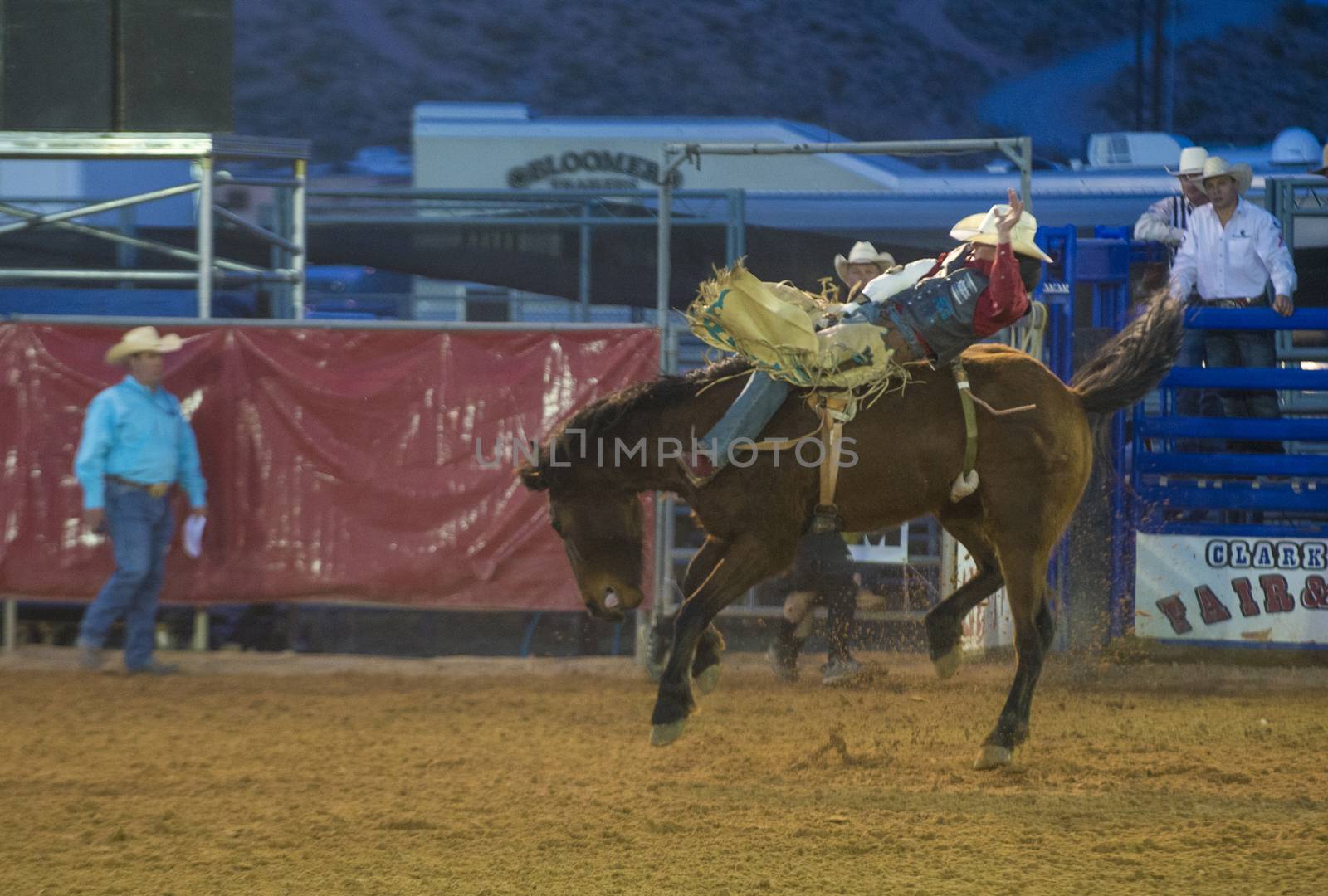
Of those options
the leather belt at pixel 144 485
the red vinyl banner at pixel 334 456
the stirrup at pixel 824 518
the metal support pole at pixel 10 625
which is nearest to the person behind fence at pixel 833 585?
the red vinyl banner at pixel 334 456

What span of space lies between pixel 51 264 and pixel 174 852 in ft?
32.5

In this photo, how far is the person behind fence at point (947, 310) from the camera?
565 centimetres

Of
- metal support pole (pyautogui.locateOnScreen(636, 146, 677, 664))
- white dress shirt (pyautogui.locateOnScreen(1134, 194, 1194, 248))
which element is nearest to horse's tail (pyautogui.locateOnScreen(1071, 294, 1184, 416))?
white dress shirt (pyautogui.locateOnScreen(1134, 194, 1194, 248))

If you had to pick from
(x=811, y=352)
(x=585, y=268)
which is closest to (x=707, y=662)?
(x=811, y=352)

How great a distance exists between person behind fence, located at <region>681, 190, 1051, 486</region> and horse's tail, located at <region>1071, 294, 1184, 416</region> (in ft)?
1.96

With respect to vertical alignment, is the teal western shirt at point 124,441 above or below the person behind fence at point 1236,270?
below

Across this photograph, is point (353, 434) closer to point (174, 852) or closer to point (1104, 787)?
point (174, 852)

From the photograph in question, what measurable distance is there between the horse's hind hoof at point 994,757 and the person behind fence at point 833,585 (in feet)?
6.83

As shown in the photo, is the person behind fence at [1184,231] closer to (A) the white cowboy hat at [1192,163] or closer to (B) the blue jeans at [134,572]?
(A) the white cowboy hat at [1192,163]

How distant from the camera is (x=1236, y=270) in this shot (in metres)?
8.25

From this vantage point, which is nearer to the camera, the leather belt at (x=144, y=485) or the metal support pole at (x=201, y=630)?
the leather belt at (x=144, y=485)

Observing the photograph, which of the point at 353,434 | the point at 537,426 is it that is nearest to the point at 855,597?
the point at 537,426

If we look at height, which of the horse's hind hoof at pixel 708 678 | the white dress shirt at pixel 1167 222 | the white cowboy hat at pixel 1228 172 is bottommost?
the horse's hind hoof at pixel 708 678

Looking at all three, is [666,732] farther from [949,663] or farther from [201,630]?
[201,630]
